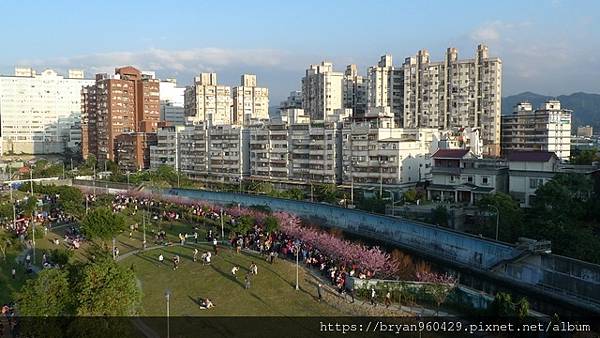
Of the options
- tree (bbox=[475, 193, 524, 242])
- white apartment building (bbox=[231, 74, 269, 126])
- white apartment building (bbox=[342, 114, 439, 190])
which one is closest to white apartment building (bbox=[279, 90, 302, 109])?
white apartment building (bbox=[231, 74, 269, 126])

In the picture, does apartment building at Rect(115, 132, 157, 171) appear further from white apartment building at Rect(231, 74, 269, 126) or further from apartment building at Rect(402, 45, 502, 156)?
apartment building at Rect(402, 45, 502, 156)

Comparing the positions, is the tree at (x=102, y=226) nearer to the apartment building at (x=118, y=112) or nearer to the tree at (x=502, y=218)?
the tree at (x=502, y=218)

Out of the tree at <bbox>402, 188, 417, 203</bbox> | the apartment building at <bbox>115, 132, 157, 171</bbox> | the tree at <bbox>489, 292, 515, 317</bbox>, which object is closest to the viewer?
the tree at <bbox>489, 292, 515, 317</bbox>

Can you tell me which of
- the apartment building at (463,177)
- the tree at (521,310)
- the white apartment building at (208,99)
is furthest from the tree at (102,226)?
the white apartment building at (208,99)

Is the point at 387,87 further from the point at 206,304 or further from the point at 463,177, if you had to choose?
the point at 206,304

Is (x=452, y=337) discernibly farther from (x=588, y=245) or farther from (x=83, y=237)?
(x=83, y=237)

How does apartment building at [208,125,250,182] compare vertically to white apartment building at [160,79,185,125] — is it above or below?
A: below

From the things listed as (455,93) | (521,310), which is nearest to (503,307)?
(521,310)
